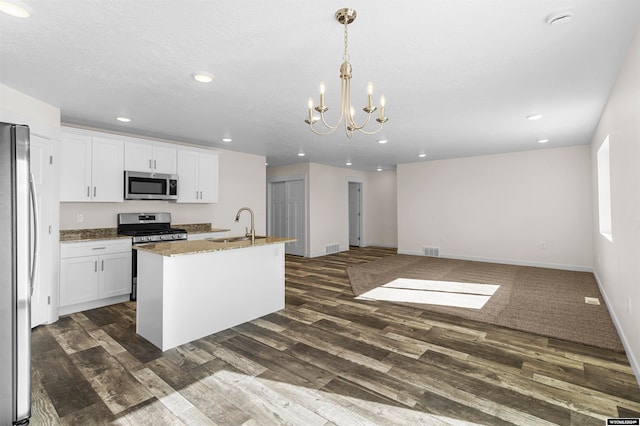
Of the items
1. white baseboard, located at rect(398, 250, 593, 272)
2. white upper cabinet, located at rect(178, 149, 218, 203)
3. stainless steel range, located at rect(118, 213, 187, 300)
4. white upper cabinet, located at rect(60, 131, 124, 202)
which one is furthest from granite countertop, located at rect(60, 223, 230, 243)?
white baseboard, located at rect(398, 250, 593, 272)

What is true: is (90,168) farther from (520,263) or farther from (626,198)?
(520,263)

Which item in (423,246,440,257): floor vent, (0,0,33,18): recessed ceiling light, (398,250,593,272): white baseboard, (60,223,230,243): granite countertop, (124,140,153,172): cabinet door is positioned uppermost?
(0,0,33,18): recessed ceiling light

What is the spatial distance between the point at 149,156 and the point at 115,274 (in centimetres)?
176

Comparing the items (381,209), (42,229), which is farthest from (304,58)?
(381,209)

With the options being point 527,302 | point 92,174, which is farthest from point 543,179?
point 92,174

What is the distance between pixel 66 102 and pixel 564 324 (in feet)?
19.2

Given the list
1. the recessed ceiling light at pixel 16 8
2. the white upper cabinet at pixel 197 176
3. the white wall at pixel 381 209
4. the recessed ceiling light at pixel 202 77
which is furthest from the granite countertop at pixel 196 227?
the white wall at pixel 381 209

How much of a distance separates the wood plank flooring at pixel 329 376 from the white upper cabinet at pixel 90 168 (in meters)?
1.61

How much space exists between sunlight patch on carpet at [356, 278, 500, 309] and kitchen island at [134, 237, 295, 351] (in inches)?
63.5

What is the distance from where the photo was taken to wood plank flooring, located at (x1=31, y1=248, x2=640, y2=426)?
1956 mm

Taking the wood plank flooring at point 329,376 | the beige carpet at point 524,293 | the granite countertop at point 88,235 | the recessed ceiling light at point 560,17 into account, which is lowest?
the wood plank flooring at point 329,376

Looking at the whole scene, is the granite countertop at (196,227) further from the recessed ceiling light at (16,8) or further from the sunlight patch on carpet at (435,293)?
the recessed ceiling light at (16,8)

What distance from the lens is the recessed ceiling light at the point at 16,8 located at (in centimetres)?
181

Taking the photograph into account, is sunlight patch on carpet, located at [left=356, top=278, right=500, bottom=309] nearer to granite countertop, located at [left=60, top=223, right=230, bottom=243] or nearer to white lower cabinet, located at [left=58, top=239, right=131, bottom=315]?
white lower cabinet, located at [left=58, top=239, right=131, bottom=315]
